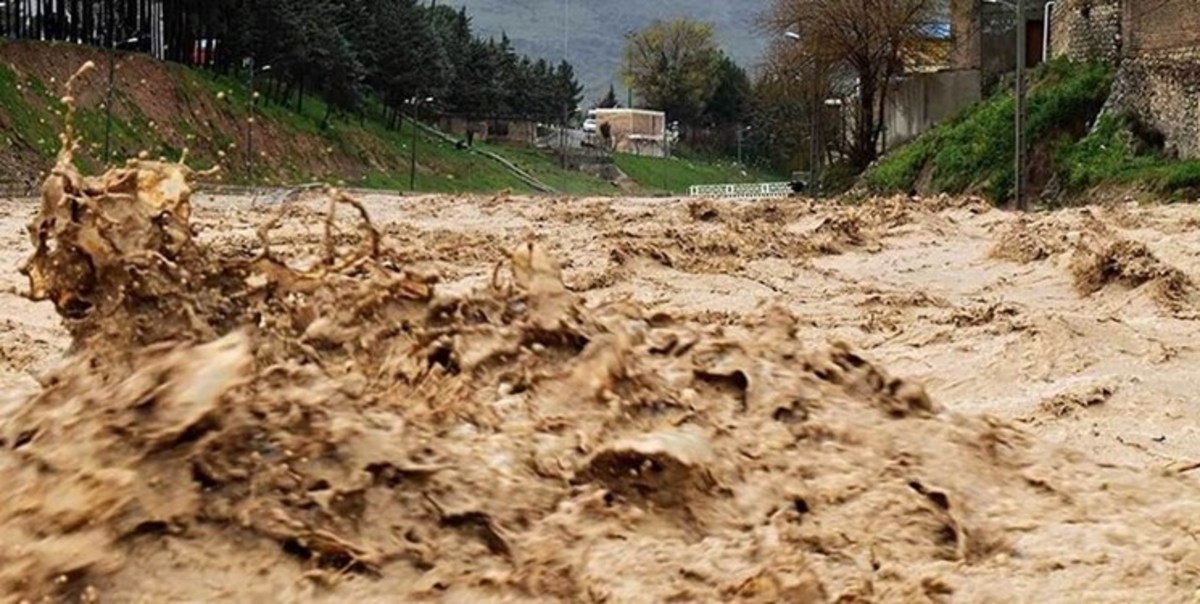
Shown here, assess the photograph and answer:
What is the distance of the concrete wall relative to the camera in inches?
1860

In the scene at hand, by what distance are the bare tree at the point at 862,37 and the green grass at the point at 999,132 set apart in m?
7.54

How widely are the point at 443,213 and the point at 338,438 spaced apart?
23826 millimetres

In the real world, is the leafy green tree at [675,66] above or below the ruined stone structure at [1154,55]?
above

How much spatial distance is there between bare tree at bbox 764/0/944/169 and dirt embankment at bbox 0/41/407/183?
55.7ft

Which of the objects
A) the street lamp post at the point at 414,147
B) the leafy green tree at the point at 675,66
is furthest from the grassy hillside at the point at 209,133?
the leafy green tree at the point at 675,66

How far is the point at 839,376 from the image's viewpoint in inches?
258

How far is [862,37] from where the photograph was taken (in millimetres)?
50094

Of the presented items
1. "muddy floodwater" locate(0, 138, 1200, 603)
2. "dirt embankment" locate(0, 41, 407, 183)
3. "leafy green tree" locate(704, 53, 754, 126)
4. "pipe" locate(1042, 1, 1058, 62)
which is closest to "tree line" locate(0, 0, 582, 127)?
"dirt embankment" locate(0, 41, 407, 183)

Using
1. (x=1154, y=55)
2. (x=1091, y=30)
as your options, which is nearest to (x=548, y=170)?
(x=1091, y=30)

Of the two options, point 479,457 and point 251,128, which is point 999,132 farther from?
point 479,457

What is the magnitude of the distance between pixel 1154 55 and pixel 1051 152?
297cm

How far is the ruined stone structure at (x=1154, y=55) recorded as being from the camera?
33.2 metres

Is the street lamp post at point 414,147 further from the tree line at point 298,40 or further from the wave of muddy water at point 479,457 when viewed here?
the wave of muddy water at point 479,457

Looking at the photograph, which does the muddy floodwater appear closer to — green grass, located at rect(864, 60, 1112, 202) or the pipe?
green grass, located at rect(864, 60, 1112, 202)
